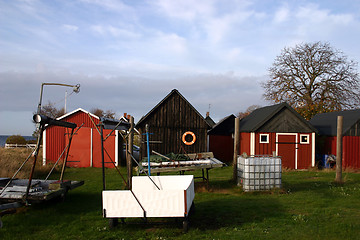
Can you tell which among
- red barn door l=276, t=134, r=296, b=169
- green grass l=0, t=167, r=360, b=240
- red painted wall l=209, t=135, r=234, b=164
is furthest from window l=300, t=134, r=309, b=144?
green grass l=0, t=167, r=360, b=240

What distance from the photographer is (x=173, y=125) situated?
21609 millimetres

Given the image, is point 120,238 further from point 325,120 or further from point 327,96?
point 327,96

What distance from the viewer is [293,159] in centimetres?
2100

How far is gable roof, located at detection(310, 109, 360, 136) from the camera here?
2126 centimetres

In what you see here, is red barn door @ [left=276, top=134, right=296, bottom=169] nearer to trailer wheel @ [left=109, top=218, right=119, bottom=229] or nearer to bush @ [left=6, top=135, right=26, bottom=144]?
trailer wheel @ [left=109, top=218, right=119, bottom=229]

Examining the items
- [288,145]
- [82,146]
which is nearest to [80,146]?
[82,146]

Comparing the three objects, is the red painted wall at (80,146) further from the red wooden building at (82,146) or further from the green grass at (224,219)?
the green grass at (224,219)

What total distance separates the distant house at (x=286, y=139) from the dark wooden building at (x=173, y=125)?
340 centimetres

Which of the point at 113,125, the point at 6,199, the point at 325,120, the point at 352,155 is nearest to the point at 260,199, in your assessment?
the point at 113,125

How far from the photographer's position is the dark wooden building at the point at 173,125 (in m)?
21.3

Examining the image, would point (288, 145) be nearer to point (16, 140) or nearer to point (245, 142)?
point (245, 142)

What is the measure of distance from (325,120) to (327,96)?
11.8 metres

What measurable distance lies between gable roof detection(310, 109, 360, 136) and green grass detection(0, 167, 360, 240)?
10678 millimetres

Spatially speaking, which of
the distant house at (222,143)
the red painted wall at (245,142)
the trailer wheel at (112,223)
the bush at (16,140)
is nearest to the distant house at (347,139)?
the red painted wall at (245,142)
